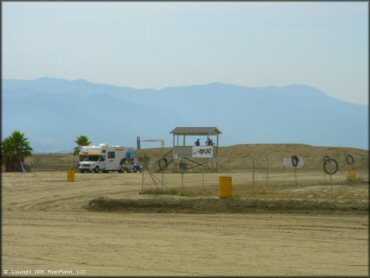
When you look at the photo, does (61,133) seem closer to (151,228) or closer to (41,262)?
(151,228)

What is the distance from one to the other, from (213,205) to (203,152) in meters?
2.72

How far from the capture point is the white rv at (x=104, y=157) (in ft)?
118

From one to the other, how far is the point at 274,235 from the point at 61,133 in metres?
16.5

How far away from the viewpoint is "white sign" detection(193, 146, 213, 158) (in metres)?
24.3

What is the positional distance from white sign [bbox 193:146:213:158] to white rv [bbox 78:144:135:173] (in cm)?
880

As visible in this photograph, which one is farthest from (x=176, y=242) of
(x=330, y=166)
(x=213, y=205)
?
(x=330, y=166)

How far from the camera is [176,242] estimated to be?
1798cm

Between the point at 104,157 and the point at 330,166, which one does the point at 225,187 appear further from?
the point at 104,157

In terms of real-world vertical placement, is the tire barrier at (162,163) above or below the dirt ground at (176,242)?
above

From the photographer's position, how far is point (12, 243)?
17.3 meters

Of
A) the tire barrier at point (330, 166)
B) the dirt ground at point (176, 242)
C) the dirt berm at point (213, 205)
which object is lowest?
the dirt ground at point (176, 242)

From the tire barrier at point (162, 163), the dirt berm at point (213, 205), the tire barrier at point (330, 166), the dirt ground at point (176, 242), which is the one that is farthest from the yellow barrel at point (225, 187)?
the tire barrier at point (330, 166)

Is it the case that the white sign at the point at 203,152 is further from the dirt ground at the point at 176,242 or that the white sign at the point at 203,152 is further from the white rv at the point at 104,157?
the white rv at the point at 104,157

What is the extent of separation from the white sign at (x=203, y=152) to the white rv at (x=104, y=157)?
8797 mm
